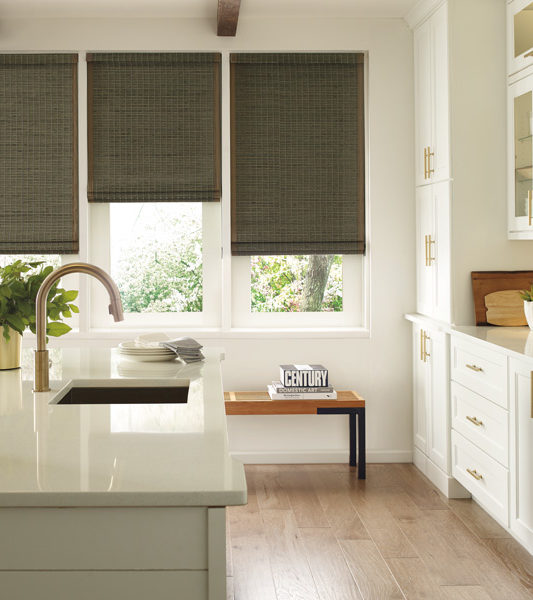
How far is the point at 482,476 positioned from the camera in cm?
341

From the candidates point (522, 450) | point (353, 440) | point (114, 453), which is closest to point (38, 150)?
point (353, 440)

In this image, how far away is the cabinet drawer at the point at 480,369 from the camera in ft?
10.3

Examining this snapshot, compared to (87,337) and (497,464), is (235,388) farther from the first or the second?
(497,464)

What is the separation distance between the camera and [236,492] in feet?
3.84

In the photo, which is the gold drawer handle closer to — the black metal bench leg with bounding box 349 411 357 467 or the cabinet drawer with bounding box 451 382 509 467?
the cabinet drawer with bounding box 451 382 509 467

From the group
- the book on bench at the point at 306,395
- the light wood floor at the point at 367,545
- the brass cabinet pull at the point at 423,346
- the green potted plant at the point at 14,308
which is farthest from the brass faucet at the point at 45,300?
the brass cabinet pull at the point at 423,346

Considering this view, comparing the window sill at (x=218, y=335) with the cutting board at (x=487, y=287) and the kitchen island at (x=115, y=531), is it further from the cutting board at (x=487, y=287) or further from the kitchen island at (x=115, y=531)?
the kitchen island at (x=115, y=531)

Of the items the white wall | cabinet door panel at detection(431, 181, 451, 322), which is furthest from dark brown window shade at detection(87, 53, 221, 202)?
cabinet door panel at detection(431, 181, 451, 322)

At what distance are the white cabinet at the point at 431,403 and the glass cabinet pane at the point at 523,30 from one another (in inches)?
59.5

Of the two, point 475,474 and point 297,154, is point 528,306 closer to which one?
point 475,474

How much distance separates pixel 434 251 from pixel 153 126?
190 cm

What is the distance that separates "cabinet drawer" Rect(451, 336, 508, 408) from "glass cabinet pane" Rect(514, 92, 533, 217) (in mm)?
746

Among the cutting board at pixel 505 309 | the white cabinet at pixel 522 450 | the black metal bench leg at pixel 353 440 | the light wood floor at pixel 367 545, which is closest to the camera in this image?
the light wood floor at pixel 367 545

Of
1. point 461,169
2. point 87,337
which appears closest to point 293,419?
point 87,337
